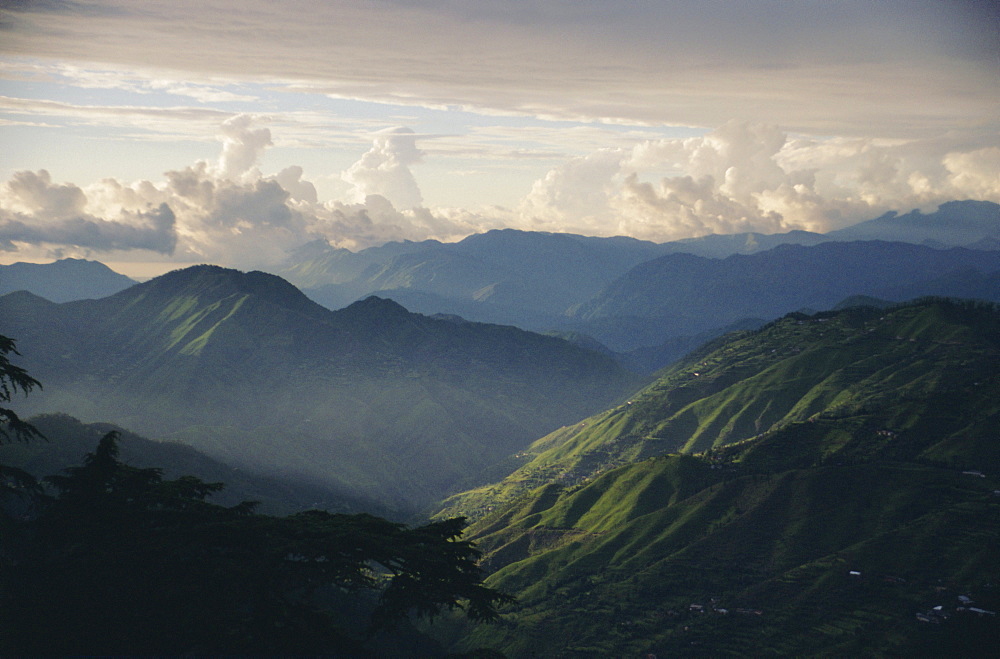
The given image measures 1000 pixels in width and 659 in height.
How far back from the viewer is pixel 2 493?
160 ft

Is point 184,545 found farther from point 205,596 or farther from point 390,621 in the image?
point 390,621

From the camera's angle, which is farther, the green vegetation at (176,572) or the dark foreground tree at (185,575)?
the dark foreground tree at (185,575)

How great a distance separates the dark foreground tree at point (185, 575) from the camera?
52.3 meters

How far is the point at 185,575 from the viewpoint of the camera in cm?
5659

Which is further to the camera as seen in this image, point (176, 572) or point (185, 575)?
point (176, 572)

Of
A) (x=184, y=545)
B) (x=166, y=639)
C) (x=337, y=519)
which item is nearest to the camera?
(x=166, y=639)

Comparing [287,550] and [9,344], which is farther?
[287,550]

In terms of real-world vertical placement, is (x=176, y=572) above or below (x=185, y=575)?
above

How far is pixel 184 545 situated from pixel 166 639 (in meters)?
8.56

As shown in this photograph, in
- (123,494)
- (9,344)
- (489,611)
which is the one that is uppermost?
(9,344)

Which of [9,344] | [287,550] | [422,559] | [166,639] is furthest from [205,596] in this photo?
[9,344]

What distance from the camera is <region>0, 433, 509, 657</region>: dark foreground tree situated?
5234 cm

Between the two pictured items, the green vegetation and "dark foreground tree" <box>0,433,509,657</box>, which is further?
"dark foreground tree" <box>0,433,509,657</box>

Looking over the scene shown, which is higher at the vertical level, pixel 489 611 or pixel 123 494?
pixel 123 494
